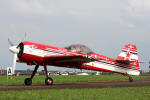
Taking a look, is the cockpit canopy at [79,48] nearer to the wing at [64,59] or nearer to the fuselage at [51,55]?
the fuselage at [51,55]

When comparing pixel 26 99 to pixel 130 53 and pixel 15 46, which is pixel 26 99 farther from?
pixel 130 53

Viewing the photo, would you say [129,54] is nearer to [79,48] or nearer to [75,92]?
[79,48]

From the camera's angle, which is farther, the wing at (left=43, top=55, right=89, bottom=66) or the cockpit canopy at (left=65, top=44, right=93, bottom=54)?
the cockpit canopy at (left=65, top=44, right=93, bottom=54)

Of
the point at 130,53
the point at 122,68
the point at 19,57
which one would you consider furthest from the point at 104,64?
the point at 19,57

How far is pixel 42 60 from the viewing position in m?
20.2

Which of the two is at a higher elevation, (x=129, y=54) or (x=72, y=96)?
(x=129, y=54)

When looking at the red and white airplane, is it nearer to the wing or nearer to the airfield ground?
the wing

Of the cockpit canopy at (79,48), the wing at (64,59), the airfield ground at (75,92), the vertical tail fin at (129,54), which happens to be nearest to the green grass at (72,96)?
the airfield ground at (75,92)

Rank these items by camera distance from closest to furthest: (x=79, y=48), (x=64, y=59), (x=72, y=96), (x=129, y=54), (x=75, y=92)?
(x=72, y=96), (x=75, y=92), (x=64, y=59), (x=79, y=48), (x=129, y=54)

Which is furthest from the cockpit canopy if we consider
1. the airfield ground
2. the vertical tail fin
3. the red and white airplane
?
the vertical tail fin

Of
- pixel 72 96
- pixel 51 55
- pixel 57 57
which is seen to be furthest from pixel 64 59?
pixel 72 96

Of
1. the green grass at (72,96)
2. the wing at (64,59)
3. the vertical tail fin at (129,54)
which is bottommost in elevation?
the green grass at (72,96)

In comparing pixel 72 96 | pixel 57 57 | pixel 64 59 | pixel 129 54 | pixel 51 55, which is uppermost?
pixel 129 54

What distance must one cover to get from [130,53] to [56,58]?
10.5 m
